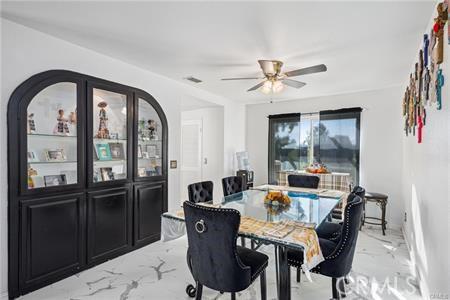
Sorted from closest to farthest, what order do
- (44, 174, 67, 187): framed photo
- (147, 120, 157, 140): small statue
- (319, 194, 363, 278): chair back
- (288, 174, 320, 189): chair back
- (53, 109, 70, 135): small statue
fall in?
(319, 194, 363, 278): chair back
(44, 174, 67, 187): framed photo
(53, 109, 70, 135): small statue
(147, 120, 157, 140): small statue
(288, 174, 320, 189): chair back

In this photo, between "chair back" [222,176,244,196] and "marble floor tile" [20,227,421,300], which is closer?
"marble floor tile" [20,227,421,300]

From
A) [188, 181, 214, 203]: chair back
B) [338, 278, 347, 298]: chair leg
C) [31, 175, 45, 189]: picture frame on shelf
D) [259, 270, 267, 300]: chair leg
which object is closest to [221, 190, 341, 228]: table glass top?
[188, 181, 214, 203]: chair back

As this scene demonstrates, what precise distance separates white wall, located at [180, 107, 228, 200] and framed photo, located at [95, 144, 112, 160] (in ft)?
8.98

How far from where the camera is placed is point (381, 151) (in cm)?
438

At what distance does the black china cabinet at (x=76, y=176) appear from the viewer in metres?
2.18

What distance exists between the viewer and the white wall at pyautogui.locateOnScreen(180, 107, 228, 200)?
5.43 m

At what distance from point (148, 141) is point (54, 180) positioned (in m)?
1.36

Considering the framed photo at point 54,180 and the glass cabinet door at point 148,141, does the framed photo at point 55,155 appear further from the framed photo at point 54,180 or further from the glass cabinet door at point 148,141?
the glass cabinet door at point 148,141

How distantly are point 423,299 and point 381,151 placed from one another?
9.32 ft

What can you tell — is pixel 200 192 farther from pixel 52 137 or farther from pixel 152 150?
pixel 52 137

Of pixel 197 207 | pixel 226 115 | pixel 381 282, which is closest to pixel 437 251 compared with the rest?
pixel 381 282

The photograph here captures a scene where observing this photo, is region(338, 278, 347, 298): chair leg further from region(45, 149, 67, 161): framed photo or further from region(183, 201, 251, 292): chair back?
region(45, 149, 67, 161): framed photo

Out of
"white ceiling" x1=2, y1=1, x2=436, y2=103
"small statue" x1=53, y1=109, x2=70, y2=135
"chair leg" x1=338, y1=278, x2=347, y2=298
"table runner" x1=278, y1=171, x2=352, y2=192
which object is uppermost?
"white ceiling" x1=2, y1=1, x2=436, y2=103

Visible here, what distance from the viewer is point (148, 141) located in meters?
3.60
